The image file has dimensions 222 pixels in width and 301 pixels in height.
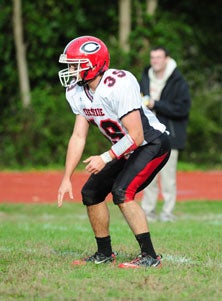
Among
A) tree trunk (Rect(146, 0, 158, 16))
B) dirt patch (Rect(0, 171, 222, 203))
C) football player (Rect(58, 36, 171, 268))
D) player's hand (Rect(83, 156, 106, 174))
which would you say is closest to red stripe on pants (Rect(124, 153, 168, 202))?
football player (Rect(58, 36, 171, 268))

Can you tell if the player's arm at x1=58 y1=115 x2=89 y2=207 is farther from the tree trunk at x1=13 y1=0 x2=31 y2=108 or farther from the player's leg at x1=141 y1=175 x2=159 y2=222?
the tree trunk at x1=13 y1=0 x2=31 y2=108

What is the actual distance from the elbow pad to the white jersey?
173 mm

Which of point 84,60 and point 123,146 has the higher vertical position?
point 84,60

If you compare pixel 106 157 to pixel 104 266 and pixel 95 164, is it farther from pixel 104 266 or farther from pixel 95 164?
pixel 104 266

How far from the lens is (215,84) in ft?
78.1

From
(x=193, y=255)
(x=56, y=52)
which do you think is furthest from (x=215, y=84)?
(x=193, y=255)

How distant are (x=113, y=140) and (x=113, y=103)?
15.8 inches

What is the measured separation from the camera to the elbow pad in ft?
21.9

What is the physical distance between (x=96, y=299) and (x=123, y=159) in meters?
1.82

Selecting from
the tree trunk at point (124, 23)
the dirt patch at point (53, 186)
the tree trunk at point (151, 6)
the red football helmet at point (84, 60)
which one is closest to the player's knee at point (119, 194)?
the red football helmet at point (84, 60)

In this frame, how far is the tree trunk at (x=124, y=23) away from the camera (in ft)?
71.2

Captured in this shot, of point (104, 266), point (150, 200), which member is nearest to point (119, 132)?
point (104, 266)

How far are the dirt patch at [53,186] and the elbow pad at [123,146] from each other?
847 centimetres

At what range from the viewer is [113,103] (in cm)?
Result: 673
